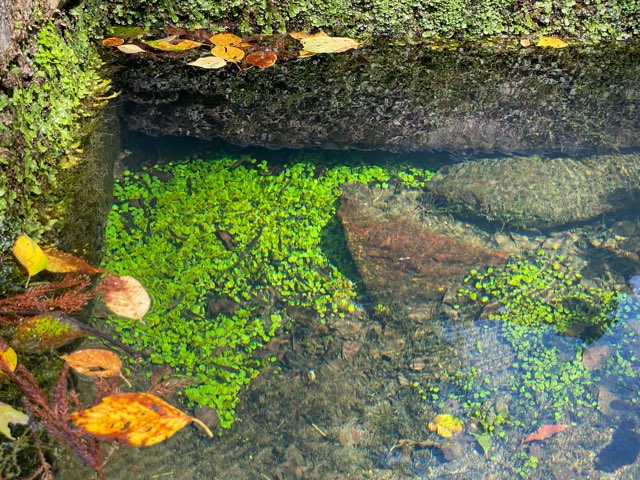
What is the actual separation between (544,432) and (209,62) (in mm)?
2831

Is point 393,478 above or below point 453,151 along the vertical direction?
below

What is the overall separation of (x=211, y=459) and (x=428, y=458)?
2.82ft

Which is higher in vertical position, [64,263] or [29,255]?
[29,255]

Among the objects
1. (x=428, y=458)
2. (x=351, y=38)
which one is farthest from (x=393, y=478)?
(x=351, y=38)

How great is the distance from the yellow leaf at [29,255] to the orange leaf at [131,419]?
56 cm

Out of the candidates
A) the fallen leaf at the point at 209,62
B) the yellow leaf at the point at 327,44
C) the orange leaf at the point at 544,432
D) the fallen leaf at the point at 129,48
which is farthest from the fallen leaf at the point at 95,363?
the yellow leaf at the point at 327,44

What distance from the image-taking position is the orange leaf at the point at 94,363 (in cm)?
196

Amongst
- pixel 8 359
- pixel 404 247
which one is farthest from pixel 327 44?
pixel 8 359

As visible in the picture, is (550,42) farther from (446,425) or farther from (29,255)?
(29,255)

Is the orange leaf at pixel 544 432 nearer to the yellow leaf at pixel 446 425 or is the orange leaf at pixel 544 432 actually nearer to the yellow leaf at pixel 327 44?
the yellow leaf at pixel 446 425

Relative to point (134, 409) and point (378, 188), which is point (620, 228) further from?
point (134, 409)

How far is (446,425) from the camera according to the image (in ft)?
7.86

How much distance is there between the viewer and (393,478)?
221 cm

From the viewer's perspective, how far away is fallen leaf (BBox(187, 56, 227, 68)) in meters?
3.61
